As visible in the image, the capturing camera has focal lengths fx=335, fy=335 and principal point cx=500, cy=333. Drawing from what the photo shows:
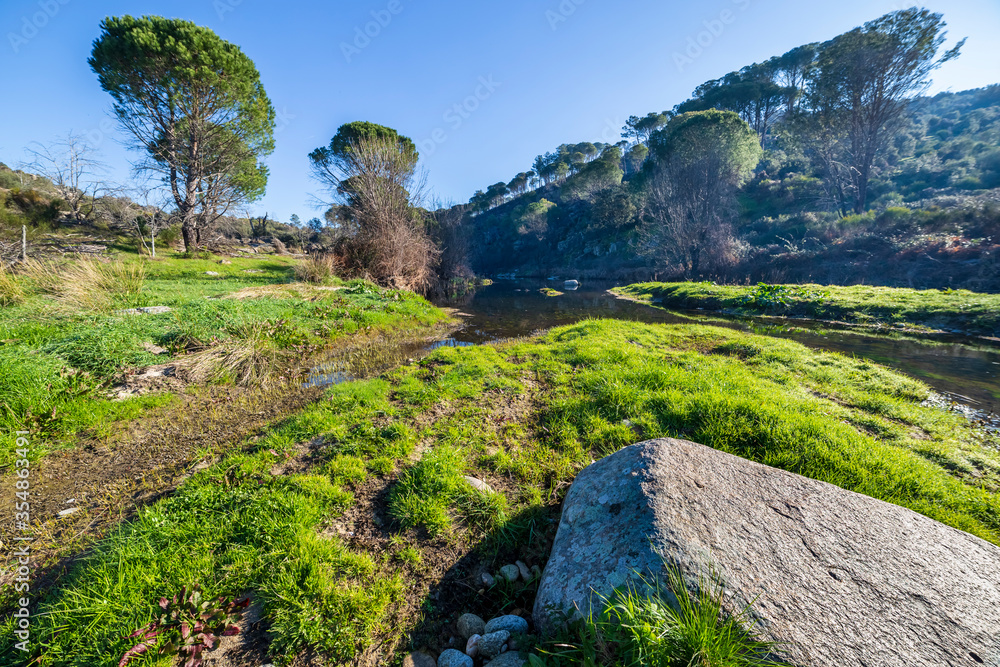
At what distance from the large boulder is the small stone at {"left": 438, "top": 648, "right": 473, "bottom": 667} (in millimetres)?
502

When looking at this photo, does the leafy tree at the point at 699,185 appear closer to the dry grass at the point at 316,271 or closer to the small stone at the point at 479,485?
the dry grass at the point at 316,271

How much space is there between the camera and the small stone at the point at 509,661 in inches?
77.8

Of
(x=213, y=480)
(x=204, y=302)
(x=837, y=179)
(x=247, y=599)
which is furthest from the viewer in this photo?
(x=837, y=179)

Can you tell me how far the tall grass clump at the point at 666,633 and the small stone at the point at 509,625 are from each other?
37 cm

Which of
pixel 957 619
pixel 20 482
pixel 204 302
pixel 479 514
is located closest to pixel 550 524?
pixel 479 514

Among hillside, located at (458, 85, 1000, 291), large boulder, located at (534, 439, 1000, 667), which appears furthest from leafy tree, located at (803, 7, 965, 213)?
large boulder, located at (534, 439, 1000, 667)

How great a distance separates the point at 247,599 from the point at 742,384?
22.1 ft

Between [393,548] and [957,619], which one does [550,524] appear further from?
[957,619]

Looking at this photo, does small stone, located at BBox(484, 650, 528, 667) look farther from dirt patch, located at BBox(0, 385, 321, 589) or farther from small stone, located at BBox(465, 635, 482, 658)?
dirt patch, located at BBox(0, 385, 321, 589)

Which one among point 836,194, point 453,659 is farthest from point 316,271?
point 836,194

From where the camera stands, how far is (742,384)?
555 centimetres

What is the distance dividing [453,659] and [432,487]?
154 centimetres

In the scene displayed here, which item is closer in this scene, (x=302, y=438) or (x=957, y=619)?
(x=957, y=619)

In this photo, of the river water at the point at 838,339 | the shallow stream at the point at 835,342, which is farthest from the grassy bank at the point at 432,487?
the river water at the point at 838,339
